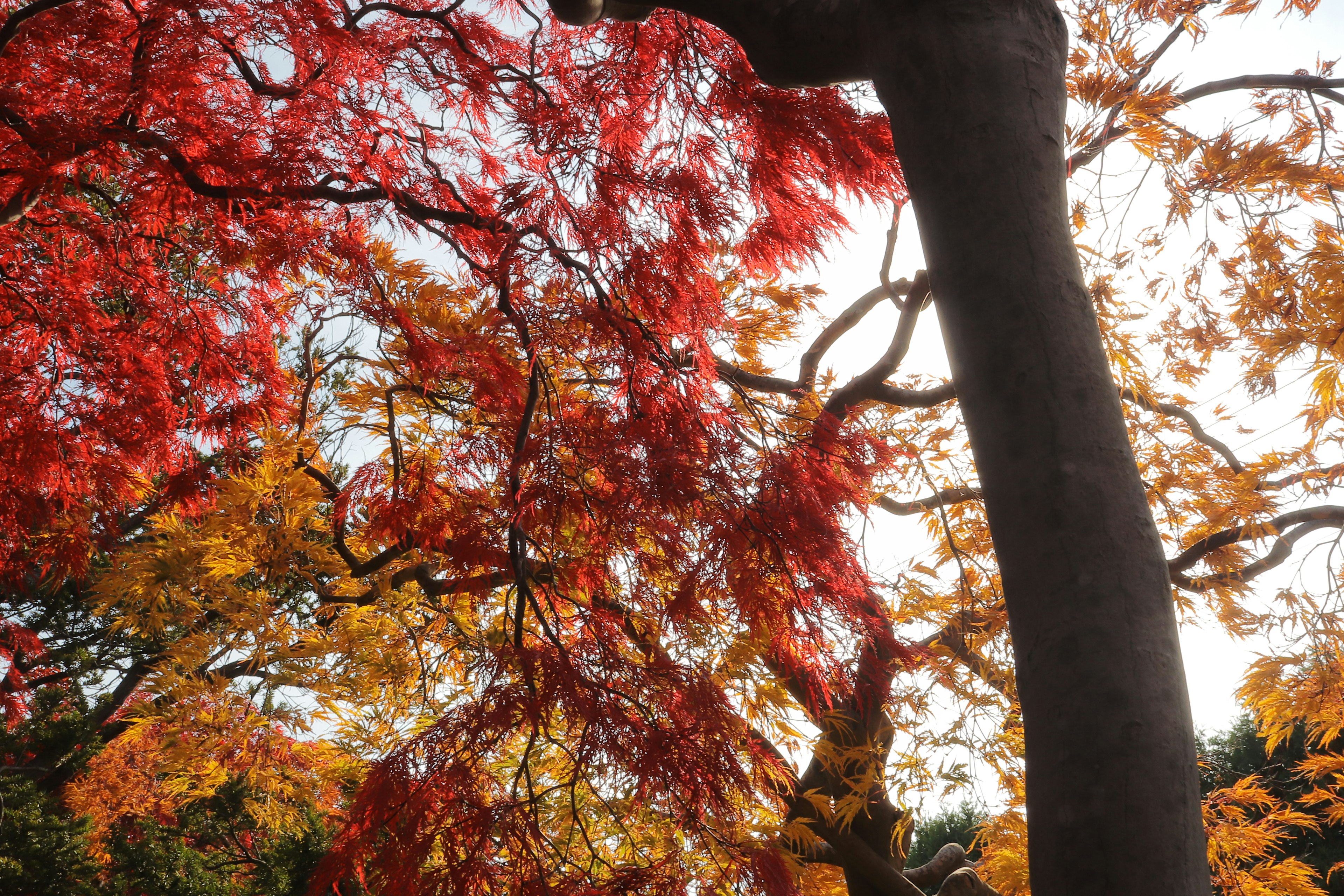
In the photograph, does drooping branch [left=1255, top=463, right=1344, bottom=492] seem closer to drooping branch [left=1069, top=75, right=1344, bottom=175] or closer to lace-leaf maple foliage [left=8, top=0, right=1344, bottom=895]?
lace-leaf maple foliage [left=8, top=0, right=1344, bottom=895]

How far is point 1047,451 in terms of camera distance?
820 millimetres

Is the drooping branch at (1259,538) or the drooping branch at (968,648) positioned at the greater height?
the drooping branch at (1259,538)

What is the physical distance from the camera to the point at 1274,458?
3734mm

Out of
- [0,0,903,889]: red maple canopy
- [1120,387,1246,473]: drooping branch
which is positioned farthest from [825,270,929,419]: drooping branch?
[1120,387,1246,473]: drooping branch

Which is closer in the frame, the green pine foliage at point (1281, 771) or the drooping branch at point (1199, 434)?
the drooping branch at point (1199, 434)

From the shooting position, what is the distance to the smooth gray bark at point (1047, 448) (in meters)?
0.72

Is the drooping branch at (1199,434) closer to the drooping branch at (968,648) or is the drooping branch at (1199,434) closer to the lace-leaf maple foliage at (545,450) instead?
the lace-leaf maple foliage at (545,450)

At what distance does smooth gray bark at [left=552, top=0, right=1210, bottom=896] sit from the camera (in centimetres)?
72

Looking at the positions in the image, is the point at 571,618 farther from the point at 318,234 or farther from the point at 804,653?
the point at 318,234

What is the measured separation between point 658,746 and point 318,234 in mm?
2112

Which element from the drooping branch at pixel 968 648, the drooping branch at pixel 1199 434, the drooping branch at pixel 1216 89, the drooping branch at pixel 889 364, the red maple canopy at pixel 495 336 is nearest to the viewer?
the red maple canopy at pixel 495 336

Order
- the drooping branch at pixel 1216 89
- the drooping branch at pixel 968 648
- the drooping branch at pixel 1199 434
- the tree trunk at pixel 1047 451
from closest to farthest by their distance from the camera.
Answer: the tree trunk at pixel 1047 451
the drooping branch at pixel 1216 89
the drooping branch at pixel 968 648
the drooping branch at pixel 1199 434

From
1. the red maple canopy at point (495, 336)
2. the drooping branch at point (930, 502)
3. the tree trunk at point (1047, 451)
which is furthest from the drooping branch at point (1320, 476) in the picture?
the tree trunk at point (1047, 451)

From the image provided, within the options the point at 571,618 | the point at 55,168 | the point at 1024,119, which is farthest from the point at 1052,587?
the point at 55,168
